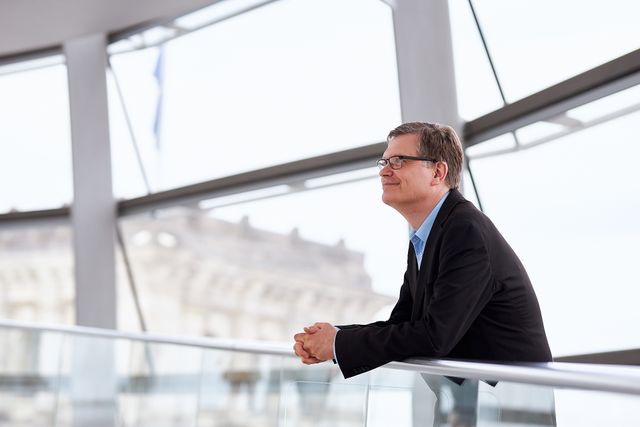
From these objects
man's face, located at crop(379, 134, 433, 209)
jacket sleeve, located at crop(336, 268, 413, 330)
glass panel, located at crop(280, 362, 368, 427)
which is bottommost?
glass panel, located at crop(280, 362, 368, 427)

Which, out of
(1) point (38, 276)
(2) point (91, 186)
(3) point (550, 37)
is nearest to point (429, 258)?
(3) point (550, 37)

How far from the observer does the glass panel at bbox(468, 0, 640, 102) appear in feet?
19.4

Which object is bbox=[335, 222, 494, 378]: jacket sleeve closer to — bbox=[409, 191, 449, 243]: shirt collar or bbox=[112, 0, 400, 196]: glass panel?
bbox=[409, 191, 449, 243]: shirt collar

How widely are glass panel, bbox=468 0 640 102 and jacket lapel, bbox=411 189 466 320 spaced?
3567mm

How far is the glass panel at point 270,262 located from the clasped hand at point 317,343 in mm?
5228

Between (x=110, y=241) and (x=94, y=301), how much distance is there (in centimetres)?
70

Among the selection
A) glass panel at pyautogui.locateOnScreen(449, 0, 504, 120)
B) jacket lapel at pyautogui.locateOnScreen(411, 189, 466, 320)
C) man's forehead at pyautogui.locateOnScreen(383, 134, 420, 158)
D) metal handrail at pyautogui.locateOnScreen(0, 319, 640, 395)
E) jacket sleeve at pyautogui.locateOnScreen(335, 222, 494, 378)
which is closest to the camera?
metal handrail at pyautogui.locateOnScreen(0, 319, 640, 395)

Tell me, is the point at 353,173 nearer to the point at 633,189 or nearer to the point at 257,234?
the point at 633,189

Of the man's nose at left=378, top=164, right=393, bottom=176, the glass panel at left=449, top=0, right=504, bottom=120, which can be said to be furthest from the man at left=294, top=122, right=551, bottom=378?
the glass panel at left=449, top=0, right=504, bottom=120

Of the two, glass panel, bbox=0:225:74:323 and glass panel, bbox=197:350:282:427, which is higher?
glass panel, bbox=0:225:74:323

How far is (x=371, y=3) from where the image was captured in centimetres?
966

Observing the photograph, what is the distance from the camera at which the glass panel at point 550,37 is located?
233 inches

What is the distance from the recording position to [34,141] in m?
10.8

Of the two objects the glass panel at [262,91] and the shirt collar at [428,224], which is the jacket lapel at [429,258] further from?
the glass panel at [262,91]
